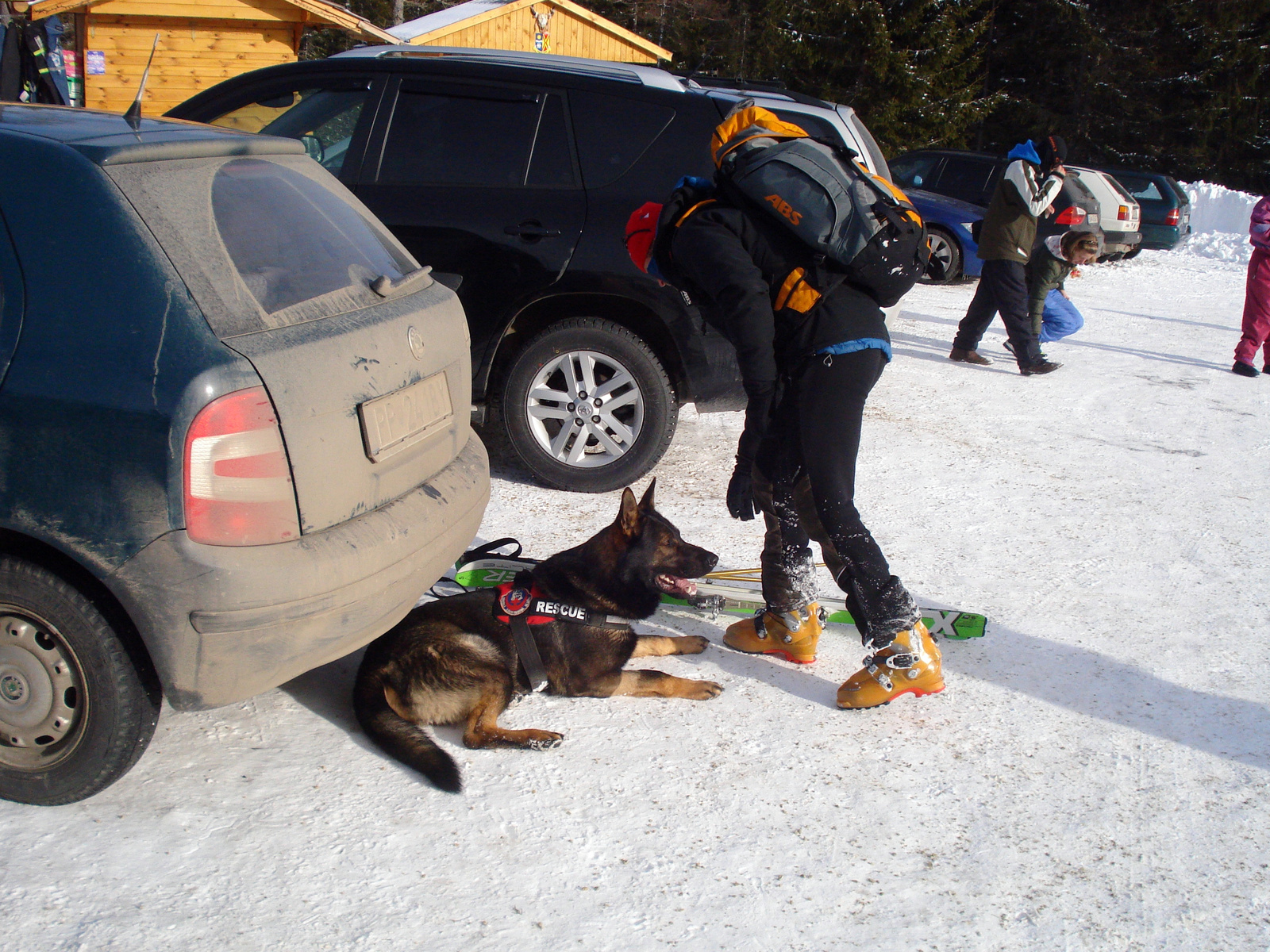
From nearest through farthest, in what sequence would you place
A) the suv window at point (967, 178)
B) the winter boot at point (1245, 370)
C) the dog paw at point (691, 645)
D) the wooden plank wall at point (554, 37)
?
the dog paw at point (691, 645) < the winter boot at point (1245, 370) < the suv window at point (967, 178) < the wooden plank wall at point (554, 37)

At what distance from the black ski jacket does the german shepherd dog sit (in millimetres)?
658

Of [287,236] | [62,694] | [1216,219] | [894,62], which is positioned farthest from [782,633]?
[894,62]

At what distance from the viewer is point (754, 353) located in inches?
113

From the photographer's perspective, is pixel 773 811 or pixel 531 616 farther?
pixel 531 616

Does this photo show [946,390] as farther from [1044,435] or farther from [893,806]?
[893,806]

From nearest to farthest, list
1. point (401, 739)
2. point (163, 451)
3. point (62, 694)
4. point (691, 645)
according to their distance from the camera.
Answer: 1. point (163, 451)
2. point (62, 694)
3. point (401, 739)
4. point (691, 645)

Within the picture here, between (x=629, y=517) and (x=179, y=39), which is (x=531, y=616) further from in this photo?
(x=179, y=39)

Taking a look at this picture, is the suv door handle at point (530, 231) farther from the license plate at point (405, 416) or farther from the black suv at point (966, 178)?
the black suv at point (966, 178)

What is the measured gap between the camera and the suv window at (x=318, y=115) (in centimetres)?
479

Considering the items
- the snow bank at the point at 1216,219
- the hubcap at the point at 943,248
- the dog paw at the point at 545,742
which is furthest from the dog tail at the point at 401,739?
the snow bank at the point at 1216,219

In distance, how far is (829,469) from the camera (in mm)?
3002

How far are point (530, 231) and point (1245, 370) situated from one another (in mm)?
7190

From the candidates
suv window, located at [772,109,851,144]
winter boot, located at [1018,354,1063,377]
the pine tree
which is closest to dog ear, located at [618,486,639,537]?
suv window, located at [772,109,851,144]

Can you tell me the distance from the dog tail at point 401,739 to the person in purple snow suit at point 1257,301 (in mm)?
8383
